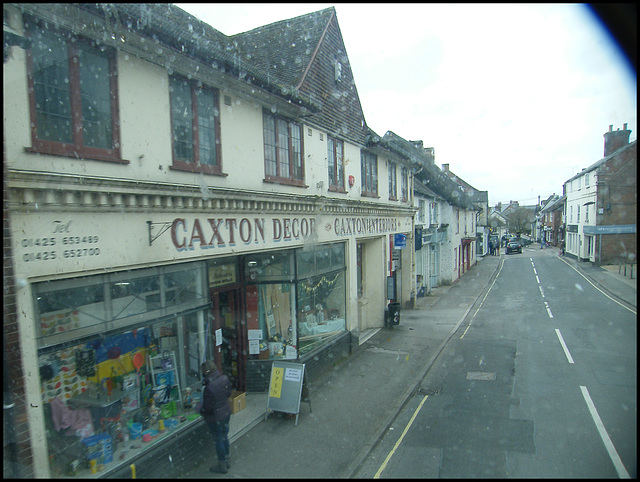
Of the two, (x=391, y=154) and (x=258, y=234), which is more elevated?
(x=391, y=154)

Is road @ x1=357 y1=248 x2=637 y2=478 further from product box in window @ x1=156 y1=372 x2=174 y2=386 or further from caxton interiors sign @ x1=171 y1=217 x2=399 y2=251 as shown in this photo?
caxton interiors sign @ x1=171 y1=217 x2=399 y2=251

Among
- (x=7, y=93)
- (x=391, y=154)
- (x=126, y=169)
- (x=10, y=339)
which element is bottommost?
(x=10, y=339)

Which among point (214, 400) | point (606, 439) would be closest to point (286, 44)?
point (214, 400)

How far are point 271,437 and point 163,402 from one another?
2.03m

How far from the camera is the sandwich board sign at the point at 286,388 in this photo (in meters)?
8.05

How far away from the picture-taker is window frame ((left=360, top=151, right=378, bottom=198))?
1444cm

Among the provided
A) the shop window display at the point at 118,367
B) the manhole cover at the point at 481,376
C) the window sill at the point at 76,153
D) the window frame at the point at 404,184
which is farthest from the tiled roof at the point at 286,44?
the manhole cover at the point at 481,376

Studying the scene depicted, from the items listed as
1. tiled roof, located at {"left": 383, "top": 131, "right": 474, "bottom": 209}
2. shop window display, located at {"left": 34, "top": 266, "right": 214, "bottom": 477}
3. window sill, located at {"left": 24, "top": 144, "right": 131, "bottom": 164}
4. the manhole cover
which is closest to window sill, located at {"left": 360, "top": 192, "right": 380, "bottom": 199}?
the manhole cover

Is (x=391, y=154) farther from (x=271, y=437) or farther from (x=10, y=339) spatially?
(x=10, y=339)

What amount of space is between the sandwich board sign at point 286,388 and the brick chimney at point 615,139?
6.24 meters

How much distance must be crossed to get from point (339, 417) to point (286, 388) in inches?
48.2

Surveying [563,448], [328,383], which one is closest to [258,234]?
[328,383]

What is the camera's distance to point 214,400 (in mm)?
6305

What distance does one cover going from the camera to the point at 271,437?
7.47m
